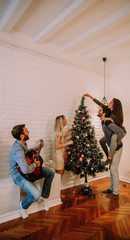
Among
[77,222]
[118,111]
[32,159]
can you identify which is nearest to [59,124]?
[32,159]

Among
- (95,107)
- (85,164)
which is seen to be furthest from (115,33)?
(85,164)

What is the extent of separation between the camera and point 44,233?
2273mm

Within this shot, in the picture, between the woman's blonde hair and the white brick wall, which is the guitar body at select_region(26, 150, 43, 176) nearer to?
the white brick wall

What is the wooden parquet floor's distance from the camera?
224cm

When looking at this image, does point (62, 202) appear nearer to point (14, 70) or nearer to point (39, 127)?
point (39, 127)

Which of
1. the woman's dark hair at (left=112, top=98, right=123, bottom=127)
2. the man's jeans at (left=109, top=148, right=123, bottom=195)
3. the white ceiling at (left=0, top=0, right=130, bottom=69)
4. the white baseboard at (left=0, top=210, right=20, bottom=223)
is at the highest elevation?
the white ceiling at (left=0, top=0, right=130, bottom=69)

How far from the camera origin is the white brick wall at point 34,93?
3.14 meters

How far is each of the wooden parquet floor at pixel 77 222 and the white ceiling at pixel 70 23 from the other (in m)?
3.20

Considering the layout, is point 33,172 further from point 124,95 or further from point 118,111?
point 124,95

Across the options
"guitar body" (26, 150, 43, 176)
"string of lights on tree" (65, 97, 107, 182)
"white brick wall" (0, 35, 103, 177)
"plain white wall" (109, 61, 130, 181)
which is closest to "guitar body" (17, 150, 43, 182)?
"guitar body" (26, 150, 43, 176)

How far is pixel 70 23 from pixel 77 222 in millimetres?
3359

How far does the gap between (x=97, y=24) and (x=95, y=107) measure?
2.25 metres

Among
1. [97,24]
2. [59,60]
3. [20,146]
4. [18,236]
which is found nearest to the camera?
[18,236]

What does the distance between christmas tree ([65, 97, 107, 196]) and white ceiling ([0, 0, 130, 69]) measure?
1606 millimetres
